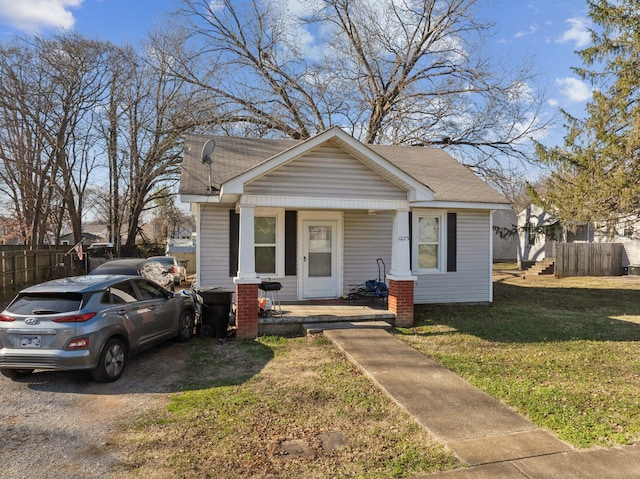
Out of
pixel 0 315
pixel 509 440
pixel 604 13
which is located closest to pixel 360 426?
pixel 509 440

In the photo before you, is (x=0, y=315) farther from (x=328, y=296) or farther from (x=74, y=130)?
(x=74, y=130)

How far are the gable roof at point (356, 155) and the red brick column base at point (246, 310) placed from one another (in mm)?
2091

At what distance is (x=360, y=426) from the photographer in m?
4.44

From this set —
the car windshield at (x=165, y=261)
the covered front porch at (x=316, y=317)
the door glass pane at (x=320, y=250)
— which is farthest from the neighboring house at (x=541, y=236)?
the car windshield at (x=165, y=261)

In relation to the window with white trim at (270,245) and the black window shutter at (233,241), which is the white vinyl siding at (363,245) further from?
the black window shutter at (233,241)

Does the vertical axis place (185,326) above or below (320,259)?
below

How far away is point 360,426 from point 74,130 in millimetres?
27040

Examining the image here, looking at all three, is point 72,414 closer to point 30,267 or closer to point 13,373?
point 13,373

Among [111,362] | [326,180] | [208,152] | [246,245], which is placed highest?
[208,152]

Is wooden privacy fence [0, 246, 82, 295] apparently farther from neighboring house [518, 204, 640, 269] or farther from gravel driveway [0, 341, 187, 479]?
neighboring house [518, 204, 640, 269]

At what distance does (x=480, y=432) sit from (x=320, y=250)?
22.4ft

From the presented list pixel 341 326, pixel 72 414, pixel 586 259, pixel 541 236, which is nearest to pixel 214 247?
pixel 341 326

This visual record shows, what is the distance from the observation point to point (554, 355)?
7188mm

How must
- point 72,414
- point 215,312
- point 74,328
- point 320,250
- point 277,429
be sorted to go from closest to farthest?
1. point 277,429
2. point 72,414
3. point 74,328
4. point 215,312
5. point 320,250
